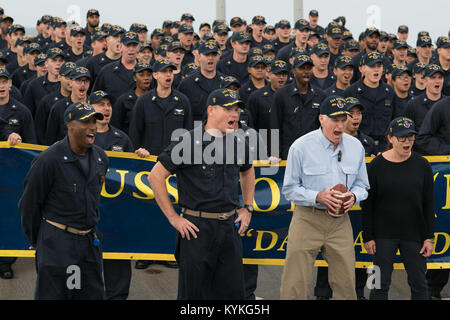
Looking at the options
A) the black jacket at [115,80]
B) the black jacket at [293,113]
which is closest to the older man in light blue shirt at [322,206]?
the black jacket at [293,113]

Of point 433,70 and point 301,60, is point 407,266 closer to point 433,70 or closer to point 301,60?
point 301,60

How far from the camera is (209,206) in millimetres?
5566

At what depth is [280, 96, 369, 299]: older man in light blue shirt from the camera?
5.98 meters

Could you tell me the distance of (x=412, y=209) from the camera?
20.9 feet

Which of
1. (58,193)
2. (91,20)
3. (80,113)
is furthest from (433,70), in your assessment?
(91,20)

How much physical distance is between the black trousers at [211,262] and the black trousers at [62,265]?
0.80 metres

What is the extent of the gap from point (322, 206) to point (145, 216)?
232 cm

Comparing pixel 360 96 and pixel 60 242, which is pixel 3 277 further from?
pixel 360 96

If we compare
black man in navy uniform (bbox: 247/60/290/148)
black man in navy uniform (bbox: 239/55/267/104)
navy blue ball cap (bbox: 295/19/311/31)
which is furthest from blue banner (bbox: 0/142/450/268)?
navy blue ball cap (bbox: 295/19/311/31)

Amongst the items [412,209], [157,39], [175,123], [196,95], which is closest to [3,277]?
[175,123]

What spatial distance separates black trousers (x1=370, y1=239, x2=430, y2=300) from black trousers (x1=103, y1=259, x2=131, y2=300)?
2.54m

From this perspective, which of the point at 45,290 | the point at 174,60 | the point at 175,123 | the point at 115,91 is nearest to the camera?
the point at 45,290

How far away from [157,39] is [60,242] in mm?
11475

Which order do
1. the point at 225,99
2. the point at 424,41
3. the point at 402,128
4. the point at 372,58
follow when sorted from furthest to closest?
the point at 424,41, the point at 372,58, the point at 402,128, the point at 225,99
